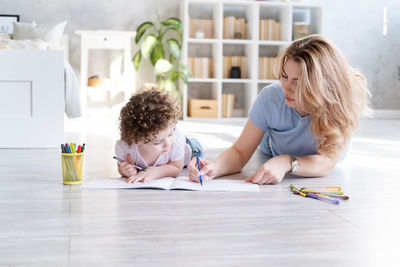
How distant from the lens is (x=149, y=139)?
5.60 ft

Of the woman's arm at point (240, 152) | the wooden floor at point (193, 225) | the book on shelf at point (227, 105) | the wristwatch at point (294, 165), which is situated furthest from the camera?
the book on shelf at point (227, 105)

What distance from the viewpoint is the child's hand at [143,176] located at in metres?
1.77

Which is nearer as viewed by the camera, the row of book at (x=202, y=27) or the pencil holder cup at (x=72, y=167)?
the pencil holder cup at (x=72, y=167)

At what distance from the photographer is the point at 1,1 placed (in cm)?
496

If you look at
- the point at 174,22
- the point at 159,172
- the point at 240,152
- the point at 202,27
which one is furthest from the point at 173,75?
the point at 159,172

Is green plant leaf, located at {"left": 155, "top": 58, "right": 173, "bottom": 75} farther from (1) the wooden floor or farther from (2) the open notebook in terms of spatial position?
(2) the open notebook

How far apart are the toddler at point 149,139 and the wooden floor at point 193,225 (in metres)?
0.17

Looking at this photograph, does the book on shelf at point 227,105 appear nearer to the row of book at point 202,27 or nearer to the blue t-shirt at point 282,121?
the row of book at point 202,27

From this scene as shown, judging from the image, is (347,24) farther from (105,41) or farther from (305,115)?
(305,115)

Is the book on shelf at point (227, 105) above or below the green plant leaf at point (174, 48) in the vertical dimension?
below

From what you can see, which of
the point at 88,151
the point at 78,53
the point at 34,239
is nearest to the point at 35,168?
the point at 88,151

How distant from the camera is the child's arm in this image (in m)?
1.78

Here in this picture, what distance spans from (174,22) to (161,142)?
11.1ft

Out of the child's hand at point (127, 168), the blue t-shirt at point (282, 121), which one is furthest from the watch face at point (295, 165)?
the child's hand at point (127, 168)
